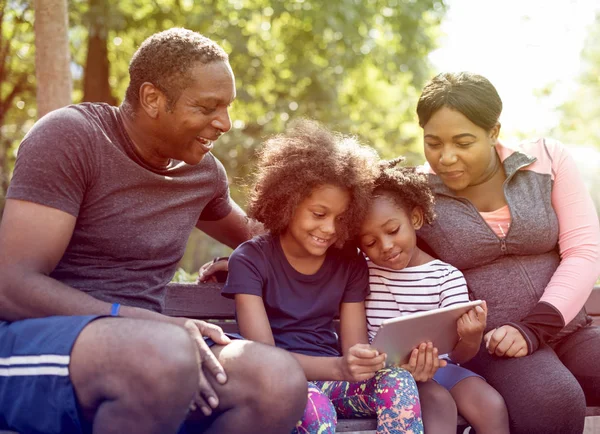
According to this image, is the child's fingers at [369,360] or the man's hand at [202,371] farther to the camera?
the child's fingers at [369,360]

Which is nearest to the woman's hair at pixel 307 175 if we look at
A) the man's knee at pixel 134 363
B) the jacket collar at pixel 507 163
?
the jacket collar at pixel 507 163

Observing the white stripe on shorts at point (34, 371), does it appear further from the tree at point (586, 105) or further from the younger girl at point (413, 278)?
the tree at point (586, 105)

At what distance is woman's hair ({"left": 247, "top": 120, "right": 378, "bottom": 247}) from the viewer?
3.25 metres

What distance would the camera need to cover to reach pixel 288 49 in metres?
9.94

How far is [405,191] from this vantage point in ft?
11.2

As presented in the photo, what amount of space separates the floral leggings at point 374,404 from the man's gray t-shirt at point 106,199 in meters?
0.77

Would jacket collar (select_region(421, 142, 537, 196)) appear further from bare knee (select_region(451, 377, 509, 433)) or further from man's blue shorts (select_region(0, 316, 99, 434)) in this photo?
man's blue shorts (select_region(0, 316, 99, 434))

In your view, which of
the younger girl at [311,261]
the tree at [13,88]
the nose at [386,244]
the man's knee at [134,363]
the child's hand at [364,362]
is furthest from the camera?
the tree at [13,88]

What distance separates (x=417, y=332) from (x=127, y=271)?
1.11 meters

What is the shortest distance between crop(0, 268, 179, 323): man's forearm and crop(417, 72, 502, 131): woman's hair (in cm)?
166

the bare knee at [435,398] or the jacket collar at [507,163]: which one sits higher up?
the jacket collar at [507,163]

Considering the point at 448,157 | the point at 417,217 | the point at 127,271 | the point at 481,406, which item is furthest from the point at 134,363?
the point at 448,157

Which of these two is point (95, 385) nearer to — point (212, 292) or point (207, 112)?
point (207, 112)

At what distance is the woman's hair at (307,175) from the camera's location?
3254 millimetres
